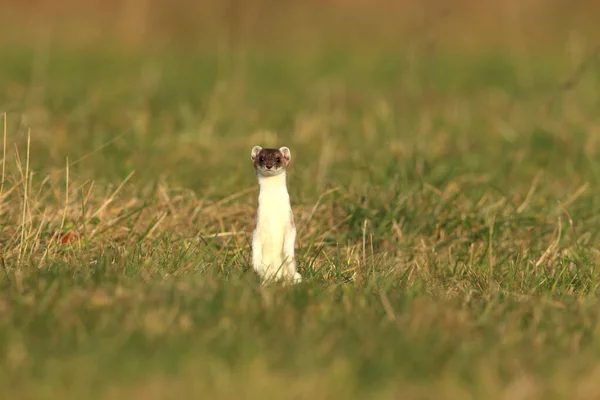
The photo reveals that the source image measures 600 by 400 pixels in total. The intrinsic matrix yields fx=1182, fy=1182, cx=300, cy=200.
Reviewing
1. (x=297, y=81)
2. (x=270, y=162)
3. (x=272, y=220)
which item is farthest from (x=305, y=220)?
(x=297, y=81)

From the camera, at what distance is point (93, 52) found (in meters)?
14.6

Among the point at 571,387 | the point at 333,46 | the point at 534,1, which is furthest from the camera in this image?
the point at 534,1

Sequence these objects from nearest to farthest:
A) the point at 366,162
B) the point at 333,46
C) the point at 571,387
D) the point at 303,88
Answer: the point at 571,387, the point at 366,162, the point at 303,88, the point at 333,46

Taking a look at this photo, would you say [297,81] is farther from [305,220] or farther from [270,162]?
[270,162]

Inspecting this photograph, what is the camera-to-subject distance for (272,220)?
21.8 feet

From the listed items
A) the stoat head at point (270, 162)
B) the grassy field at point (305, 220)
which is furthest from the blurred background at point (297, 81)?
the stoat head at point (270, 162)

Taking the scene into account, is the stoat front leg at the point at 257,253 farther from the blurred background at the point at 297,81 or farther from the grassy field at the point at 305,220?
the blurred background at the point at 297,81

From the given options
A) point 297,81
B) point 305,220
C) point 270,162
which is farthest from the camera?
point 297,81

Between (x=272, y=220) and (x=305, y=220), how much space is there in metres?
1.36

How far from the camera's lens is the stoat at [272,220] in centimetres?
660

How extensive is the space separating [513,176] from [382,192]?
1.94 meters

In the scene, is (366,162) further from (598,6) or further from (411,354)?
(598,6)

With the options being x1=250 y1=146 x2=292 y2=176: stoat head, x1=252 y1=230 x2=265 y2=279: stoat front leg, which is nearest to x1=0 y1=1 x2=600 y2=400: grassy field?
x1=252 y1=230 x2=265 y2=279: stoat front leg

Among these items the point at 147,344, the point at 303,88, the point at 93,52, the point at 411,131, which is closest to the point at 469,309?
the point at 147,344
